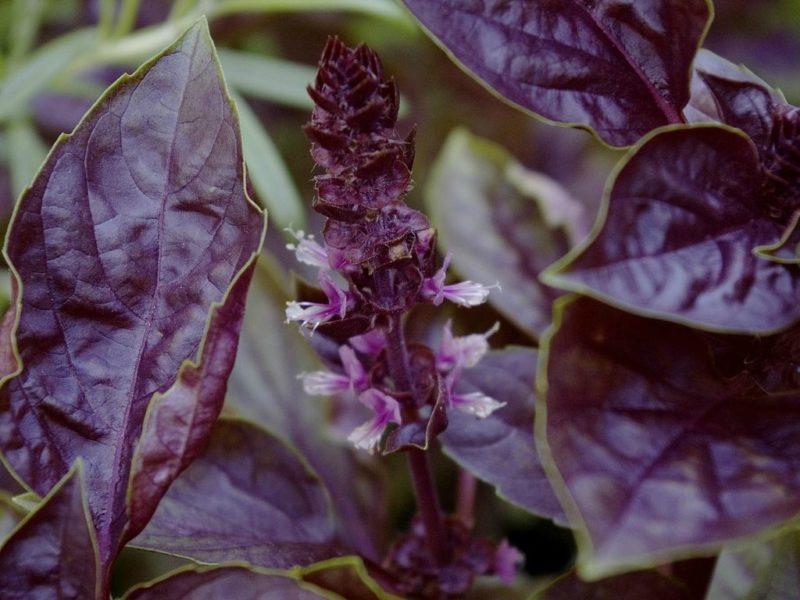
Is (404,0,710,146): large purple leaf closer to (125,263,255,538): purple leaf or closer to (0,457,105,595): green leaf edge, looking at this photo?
(125,263,255,538): purple leaf

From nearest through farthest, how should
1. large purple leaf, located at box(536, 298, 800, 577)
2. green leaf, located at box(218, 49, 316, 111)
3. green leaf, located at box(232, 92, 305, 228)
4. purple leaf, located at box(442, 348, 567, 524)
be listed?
large purple leaf, located at box(536, 298, 800, 577)
purple leaf, located at box(442, 348, 567, 524)
green leaf, located at box(232, 92, 305, 228)
green leaf, located at box(218, 49, 316, 111)

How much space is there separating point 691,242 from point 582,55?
162 millimetres

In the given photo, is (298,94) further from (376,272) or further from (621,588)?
(621,588)

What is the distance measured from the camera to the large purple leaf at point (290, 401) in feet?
2.75

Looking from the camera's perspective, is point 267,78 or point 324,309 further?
point 267,78

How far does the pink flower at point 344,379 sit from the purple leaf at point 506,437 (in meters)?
0.09

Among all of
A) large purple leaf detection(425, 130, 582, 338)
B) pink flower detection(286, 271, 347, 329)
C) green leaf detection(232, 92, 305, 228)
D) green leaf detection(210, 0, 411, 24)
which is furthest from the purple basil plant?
green leaf detection(210, 0, 411, 24)

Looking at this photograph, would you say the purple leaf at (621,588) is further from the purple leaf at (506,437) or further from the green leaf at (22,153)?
the green leaf at (22,153)

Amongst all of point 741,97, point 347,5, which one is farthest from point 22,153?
point 741,97

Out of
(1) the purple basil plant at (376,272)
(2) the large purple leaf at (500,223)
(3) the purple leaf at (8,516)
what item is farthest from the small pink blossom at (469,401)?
(3) the purple leaf at (8,516)

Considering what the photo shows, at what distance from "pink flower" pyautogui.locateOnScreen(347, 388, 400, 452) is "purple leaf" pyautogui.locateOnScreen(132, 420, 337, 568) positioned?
10 cm

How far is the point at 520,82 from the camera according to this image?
1.89 ft

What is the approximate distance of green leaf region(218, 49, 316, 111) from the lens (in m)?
1.07

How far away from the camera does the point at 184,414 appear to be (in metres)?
0.51
